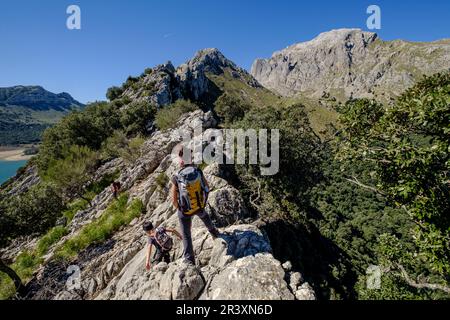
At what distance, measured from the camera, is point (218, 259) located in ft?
28.9

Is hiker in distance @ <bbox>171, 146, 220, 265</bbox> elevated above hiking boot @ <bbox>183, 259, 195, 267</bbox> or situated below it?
above

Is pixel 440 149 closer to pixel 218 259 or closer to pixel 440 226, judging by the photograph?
pixel 440 226

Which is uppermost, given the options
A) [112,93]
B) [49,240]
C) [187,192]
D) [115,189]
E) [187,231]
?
[112,93]

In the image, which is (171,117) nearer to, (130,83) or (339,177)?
(339,177)

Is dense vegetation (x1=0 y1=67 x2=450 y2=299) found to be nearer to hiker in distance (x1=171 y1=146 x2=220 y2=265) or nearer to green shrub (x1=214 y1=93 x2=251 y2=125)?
hiker in distance (x1=171 y1=146 x2=220 y2=265)

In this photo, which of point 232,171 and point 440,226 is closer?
point 440,226

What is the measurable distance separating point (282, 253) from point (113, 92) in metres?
90.5

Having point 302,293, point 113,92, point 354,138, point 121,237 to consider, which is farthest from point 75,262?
point 113,92

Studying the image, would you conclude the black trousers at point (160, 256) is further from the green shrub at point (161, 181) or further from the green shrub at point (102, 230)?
the green shrub at point (161, 181)

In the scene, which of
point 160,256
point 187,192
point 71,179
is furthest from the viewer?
point 71,179

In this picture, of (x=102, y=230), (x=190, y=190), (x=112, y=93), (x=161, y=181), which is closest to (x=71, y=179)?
(x=102, y=230)

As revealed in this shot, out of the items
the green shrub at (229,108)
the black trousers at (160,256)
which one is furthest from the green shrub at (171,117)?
the black trousers at (160,256)

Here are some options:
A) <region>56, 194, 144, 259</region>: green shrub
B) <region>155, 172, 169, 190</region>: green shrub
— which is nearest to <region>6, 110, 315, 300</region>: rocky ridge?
<region>155, 172, 169, 190</region>: green shrub

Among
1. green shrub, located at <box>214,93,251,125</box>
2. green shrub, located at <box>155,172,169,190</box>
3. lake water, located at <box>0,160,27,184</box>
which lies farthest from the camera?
lake water, located at <box>0,160,27,184</box>
